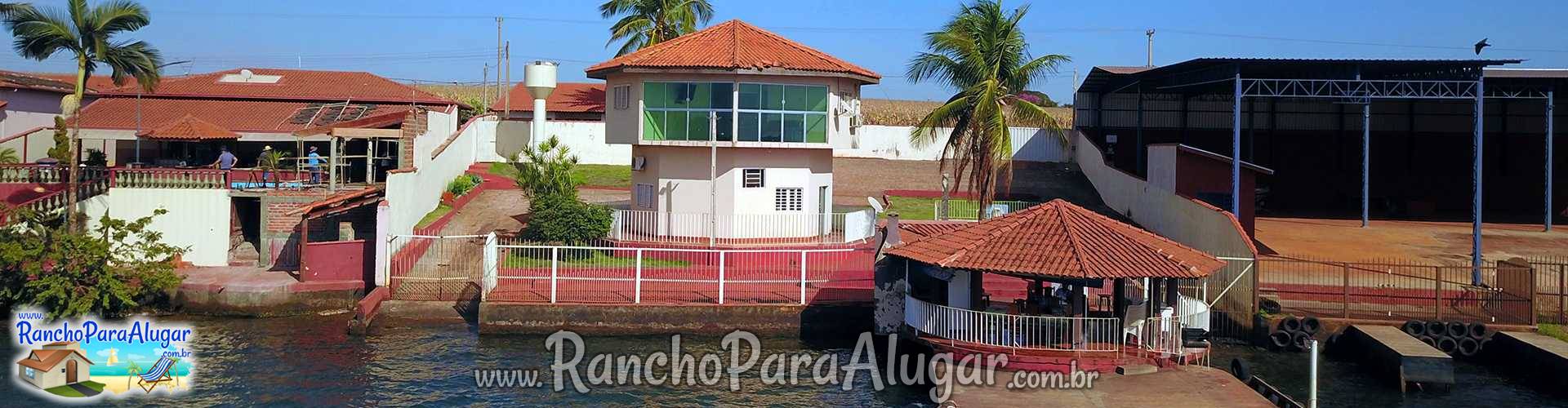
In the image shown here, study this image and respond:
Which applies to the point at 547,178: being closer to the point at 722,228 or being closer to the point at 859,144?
the point at 722,228

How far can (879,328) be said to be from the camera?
73.7ft

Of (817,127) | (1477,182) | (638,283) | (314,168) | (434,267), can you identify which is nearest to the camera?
(638,283)

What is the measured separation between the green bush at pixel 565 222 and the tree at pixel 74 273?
7.61 metres

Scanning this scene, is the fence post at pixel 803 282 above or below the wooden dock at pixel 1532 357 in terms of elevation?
above

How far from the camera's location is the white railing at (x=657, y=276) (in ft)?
79.0

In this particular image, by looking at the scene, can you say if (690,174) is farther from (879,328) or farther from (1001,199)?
(1001,199)

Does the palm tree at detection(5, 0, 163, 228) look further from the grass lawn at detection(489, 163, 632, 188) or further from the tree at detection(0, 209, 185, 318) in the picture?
the grass lawn at detection(489, 163, 632, 188)

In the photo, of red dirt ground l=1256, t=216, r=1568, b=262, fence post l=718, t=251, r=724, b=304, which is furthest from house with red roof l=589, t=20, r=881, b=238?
red dirt ground l=1256, t=216, r=1568, b=262

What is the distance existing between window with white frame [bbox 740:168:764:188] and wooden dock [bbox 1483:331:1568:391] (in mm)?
16355

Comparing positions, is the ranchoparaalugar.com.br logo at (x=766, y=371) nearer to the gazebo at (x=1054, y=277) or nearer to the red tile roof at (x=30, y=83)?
the gazebo at (x=1054, y=277)

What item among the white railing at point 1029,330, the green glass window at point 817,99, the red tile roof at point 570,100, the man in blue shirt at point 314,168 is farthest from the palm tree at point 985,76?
the red tile roof at point 570,100

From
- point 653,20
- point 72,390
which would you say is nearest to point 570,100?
point 653,20

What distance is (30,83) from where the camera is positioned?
38.6 metres

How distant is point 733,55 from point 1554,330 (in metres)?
18.2
